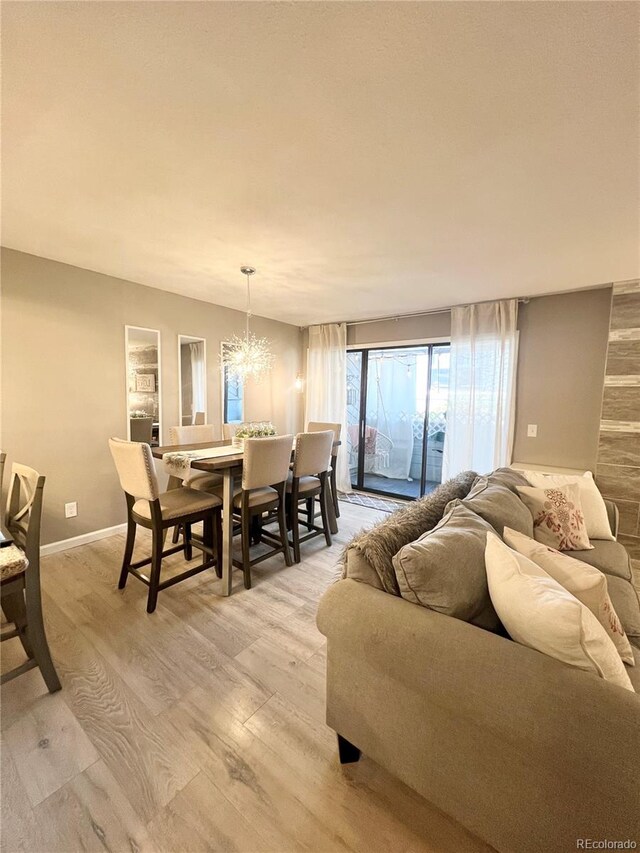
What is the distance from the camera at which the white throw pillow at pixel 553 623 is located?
875mm

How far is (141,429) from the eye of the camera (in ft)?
11.3

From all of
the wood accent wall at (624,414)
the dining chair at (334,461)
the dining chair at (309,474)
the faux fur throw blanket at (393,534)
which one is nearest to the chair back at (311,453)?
the dining chair at (309,474)

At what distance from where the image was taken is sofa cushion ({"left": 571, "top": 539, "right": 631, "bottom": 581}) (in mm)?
1820

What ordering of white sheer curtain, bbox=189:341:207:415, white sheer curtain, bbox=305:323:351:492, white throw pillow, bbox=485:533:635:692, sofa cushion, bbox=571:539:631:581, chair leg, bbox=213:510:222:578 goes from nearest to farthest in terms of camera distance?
white throw pillow, bbox=485:533:635:692
sofa cushion, bbox=571:539:631:581
chair leg, bbox=213:510:222:578
white sheer curtain, bbox=189:341:207:415
white sheer curtain, bbox=305:323:351:492

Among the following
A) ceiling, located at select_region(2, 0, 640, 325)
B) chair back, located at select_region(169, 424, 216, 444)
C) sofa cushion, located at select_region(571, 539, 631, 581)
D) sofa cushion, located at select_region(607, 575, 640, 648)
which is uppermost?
ceiling, located at select_region(2, 0, 640, 325)

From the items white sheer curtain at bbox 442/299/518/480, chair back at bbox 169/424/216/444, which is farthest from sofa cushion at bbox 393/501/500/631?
white sheer curtain at bbox 442/299/518/480

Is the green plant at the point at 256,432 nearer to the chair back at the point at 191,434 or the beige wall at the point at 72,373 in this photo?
the chair back at the point at 191,434

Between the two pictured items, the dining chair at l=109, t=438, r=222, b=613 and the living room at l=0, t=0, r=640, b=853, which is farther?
the dining chair at l=109, t=438, r=222, b=613

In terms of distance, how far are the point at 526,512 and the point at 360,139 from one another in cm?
196

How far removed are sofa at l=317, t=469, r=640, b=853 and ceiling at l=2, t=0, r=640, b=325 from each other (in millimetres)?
1591

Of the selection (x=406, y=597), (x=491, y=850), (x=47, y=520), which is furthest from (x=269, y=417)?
(x=491, y=850)

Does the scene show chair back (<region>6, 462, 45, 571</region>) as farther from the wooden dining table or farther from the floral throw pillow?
the floral throw pillow

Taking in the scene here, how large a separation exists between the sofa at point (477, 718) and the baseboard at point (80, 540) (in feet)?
9.15

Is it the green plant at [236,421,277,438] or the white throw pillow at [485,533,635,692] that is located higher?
the green plant at [236,421,277,438]
